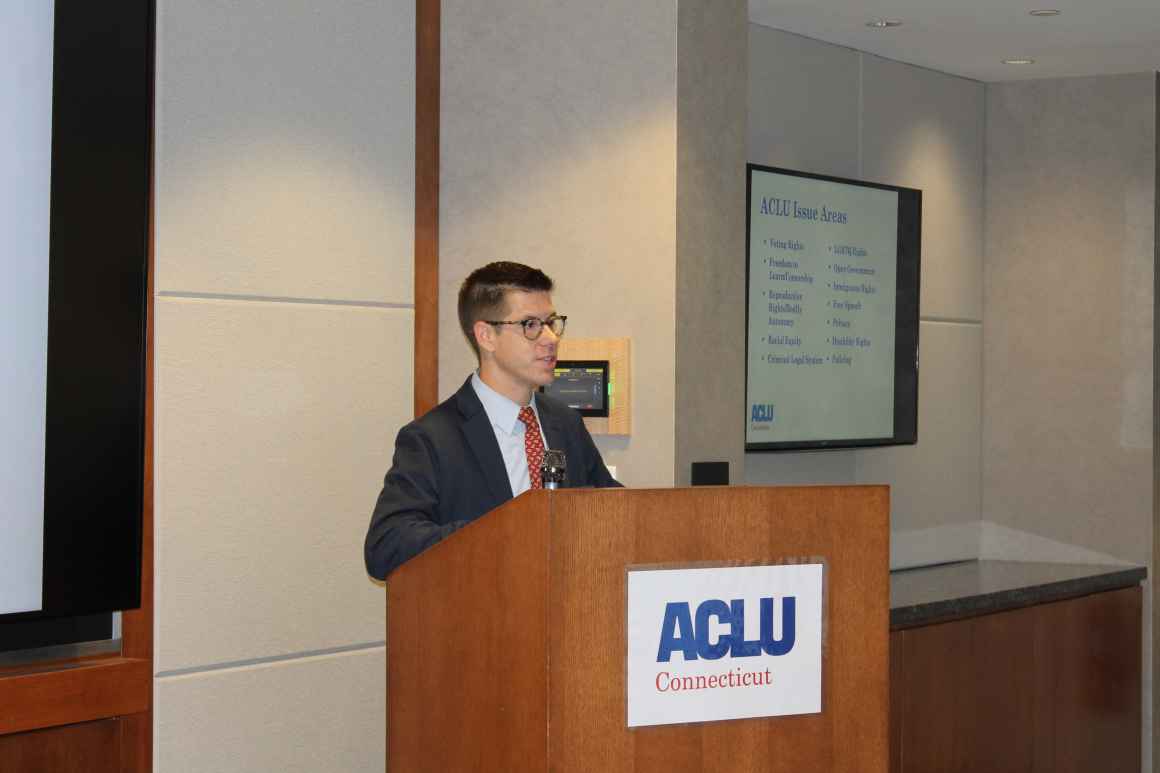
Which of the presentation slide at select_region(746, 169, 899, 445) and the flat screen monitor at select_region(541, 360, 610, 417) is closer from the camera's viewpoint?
the flat screen monitor at select_region(541, 360, 610, 417)

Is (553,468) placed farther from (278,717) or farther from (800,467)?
(800,467)

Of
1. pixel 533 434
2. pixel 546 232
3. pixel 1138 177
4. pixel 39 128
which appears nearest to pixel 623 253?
pixel 546 232

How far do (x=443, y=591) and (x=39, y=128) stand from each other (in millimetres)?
1429

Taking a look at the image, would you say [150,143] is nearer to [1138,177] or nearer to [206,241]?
[206,241]

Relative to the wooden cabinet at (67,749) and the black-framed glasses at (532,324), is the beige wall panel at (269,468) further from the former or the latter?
the black-framed glasses at (532,324)

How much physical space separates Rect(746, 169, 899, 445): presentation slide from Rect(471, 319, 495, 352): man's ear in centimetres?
159

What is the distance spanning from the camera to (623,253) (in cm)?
382

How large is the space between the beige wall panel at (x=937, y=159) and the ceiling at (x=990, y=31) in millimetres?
106

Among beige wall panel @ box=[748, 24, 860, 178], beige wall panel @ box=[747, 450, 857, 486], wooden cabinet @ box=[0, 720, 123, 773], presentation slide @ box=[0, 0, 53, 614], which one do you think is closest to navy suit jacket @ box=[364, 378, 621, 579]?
presentation slide @ box=[0, 0, 53, 614]

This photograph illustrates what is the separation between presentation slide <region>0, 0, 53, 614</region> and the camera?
2.96m

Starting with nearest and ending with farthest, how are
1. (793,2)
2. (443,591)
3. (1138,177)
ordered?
(443,591), (793,2), (1138,177)

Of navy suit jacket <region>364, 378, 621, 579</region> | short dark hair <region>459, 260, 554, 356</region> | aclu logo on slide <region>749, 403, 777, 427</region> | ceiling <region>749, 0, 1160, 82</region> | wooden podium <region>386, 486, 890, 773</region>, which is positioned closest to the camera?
wooden podium <region>386, 486, 890, 773</region>

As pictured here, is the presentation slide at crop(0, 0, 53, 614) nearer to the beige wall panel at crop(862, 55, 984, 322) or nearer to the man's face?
the man's face

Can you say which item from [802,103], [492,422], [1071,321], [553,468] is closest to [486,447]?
[492,422]
